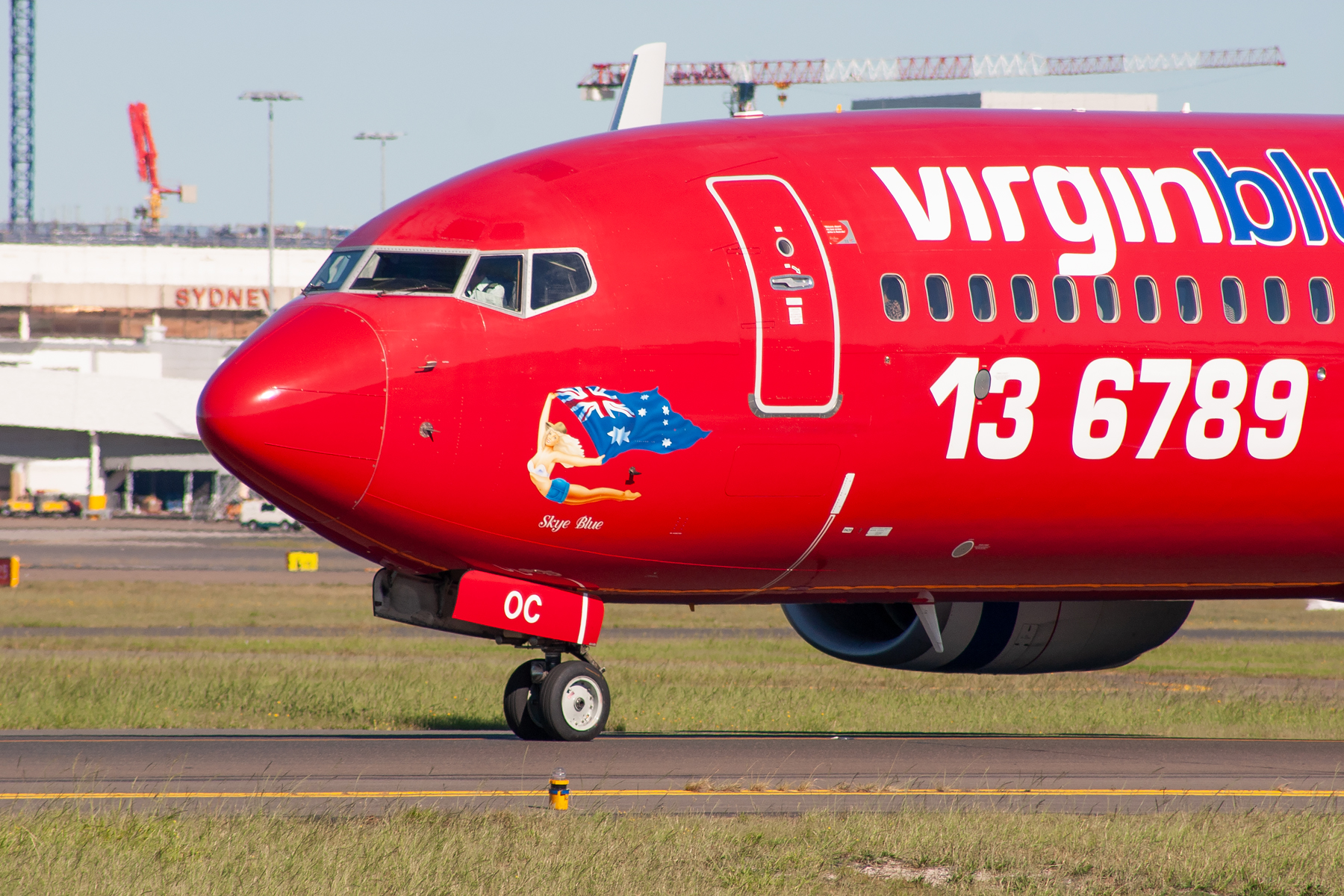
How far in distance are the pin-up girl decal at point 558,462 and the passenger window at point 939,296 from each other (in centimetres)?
385

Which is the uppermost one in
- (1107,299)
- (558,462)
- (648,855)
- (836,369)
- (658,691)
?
(1107,299)

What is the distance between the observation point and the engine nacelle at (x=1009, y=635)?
69.3ft

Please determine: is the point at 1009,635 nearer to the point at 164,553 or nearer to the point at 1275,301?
the point at 1275,301

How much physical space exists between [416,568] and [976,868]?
7398mm

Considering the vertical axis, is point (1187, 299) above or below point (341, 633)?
above

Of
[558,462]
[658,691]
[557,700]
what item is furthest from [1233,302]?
[658,691]

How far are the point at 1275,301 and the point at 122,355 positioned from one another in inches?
4860

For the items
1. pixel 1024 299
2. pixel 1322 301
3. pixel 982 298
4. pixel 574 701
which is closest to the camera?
pixel 574 701

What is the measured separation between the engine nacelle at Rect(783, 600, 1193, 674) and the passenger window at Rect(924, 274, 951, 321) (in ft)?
14.5

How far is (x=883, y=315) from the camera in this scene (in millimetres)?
17859

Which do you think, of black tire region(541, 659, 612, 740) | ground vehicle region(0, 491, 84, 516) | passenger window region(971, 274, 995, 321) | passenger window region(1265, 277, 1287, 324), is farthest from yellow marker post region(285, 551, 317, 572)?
passenger window region(1265, 277, 1287, 324)

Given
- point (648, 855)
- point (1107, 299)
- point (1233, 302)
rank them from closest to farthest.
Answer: point (648, 855), point (1107, 299), point (1233, 302)

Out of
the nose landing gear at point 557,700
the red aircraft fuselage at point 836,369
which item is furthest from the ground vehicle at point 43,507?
the red aircraft fuselage at point 836,369

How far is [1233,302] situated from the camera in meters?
19.0
